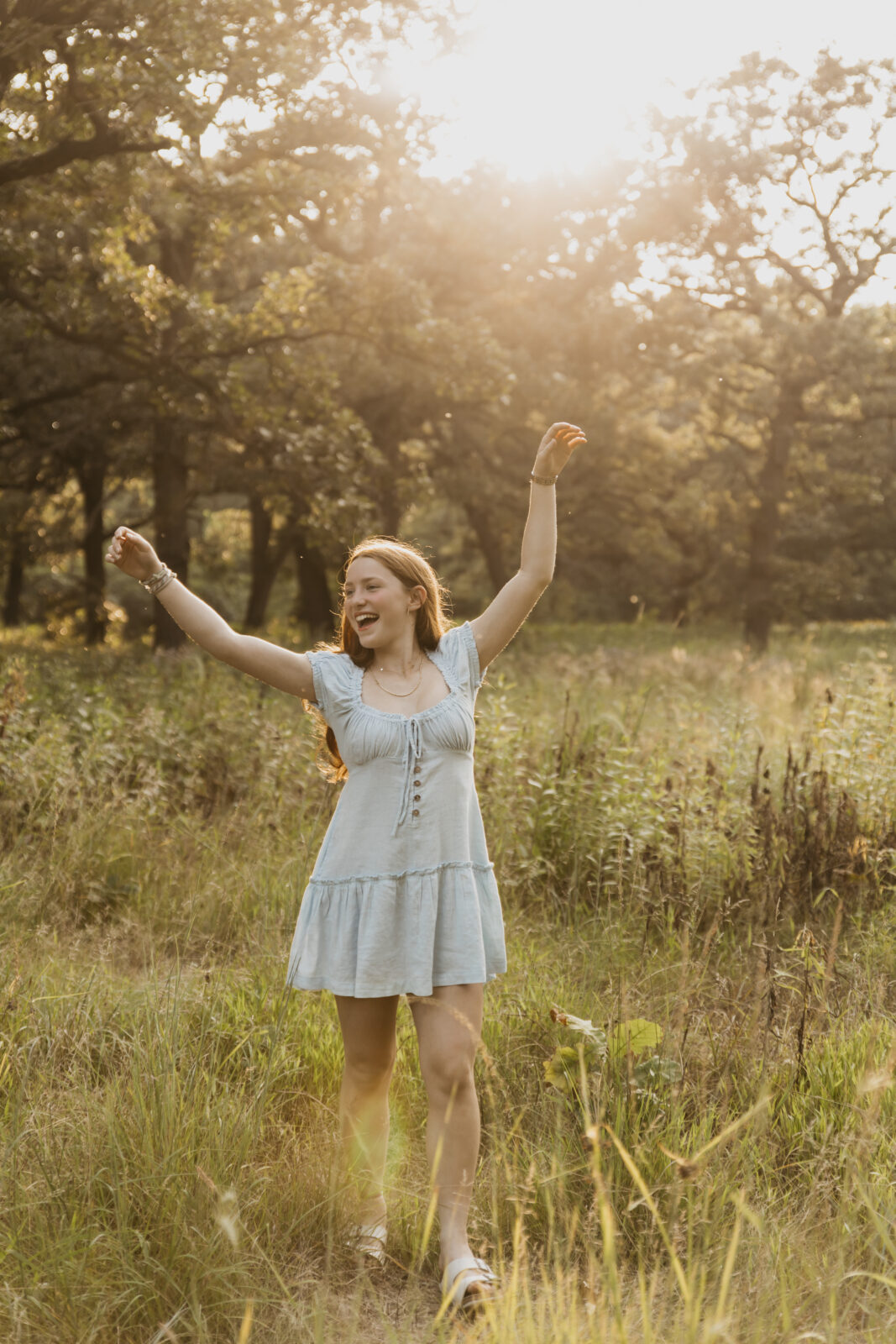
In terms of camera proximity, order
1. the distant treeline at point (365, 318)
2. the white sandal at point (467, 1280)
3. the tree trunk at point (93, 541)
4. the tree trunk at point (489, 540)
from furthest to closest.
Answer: the tree trunk at point (489, 540) → the tree trunk at point (93, 541) → the distant treeline at point (365, 318) → the white sandal at point (467, 1280)

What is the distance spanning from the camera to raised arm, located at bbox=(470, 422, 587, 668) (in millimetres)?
3059

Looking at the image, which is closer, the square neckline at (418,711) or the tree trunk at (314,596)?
the square neckline at (418,711)

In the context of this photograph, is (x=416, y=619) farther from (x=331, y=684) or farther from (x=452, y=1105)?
(x=452, y=1105)

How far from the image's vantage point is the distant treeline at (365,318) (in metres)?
9.77

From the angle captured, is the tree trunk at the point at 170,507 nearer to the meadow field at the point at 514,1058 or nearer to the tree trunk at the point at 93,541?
the tree trunk at the point at 93,541

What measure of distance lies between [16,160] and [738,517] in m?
24.6

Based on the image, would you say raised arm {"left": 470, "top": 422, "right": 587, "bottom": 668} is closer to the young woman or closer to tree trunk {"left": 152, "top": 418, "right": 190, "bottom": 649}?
the young woman

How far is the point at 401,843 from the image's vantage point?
283 cm

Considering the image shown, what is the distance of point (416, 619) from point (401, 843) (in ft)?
2.25

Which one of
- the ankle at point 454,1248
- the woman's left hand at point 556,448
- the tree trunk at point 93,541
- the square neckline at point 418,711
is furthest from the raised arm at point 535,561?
the tree trunk at point 93,541

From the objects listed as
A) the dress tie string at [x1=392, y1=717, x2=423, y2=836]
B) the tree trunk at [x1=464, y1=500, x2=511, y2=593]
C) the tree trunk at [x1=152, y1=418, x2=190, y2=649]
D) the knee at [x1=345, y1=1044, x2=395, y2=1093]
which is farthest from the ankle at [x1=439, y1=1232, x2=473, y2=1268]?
the tree trunk at [x1=464, y1=500, x2=511, y2=593]

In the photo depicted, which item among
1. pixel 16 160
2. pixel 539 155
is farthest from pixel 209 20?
pixel 539 155

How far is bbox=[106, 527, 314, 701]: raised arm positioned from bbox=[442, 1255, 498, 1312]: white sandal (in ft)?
4.80

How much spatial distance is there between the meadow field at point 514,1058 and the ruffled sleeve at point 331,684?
103 centimetres
